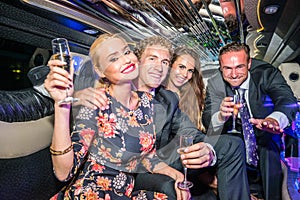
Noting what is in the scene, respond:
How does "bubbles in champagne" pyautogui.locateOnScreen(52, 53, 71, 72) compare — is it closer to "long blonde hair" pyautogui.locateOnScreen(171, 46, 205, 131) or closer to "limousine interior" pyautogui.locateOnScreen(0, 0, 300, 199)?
"limousine interior" pyautogui.locateOnScreen(0, 0, 300, 199)

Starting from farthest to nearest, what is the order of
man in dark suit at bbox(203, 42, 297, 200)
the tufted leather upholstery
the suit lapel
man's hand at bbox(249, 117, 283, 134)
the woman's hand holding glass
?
man in dark suit at bbox(203, 42, 297, 200) → man's hand at bbox(249, 117, 283, 134) → the suit lapel → the tufted leather upholstery → the woman's hand holding glass

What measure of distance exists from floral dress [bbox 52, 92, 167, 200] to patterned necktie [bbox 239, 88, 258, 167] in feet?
2.70

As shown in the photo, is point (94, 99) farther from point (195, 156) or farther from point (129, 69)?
point (195, 156)

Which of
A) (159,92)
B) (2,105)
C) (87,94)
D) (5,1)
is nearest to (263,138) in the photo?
(159,92)

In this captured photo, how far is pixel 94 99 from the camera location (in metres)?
1.13

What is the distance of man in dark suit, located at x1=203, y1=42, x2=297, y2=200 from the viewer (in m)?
1.70

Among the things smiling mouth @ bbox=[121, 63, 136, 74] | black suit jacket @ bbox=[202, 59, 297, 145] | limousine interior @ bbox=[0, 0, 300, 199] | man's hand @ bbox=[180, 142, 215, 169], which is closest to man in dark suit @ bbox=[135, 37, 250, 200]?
man's hand @ bbox=[180, 142, 215, 169]

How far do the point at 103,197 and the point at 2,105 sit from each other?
0.51m

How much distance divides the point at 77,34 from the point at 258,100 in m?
1.36

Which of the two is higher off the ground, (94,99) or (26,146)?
(94,99)

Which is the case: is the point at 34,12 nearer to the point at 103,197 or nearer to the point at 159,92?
the point at 159,92

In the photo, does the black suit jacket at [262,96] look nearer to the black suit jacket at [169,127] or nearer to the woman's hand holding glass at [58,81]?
the black suit jacket at [169,127]

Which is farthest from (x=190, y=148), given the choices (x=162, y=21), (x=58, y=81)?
(x=162, y=21)

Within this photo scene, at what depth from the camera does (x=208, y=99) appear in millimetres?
1964
